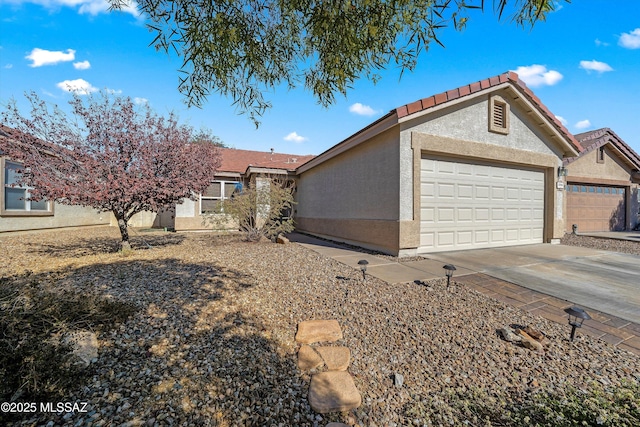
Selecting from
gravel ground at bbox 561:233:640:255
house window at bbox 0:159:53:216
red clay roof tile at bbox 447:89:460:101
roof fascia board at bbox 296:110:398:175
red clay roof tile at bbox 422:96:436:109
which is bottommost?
gravel ground at bbox 561:233:640:255

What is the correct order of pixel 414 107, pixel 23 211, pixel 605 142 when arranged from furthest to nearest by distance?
pixel 605 142, pixel 23 211, pixel 414 107

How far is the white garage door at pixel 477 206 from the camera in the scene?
7.49 meters

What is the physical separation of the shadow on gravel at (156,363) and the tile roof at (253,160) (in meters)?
10.6

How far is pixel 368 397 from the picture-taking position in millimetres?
2152

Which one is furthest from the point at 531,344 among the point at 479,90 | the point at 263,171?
the point at 263,171

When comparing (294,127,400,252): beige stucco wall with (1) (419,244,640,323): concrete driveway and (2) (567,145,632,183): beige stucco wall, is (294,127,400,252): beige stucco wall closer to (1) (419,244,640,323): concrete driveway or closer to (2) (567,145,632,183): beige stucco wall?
(1) (419,244,640,323): concrete driveway

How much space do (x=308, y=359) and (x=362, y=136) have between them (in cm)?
690

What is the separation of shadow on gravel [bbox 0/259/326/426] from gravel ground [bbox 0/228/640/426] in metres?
0.01

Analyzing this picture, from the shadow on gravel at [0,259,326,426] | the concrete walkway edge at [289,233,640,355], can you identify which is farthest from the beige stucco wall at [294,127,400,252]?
the shadow on gravel at [0,259,326,426]

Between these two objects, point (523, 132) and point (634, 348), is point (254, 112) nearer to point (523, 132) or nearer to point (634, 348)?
point (634, 348)

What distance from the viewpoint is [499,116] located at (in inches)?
325

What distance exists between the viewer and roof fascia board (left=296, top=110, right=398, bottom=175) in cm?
688

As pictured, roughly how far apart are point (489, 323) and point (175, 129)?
26.6ft

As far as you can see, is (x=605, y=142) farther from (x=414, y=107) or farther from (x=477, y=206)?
(x=414, y=107)
